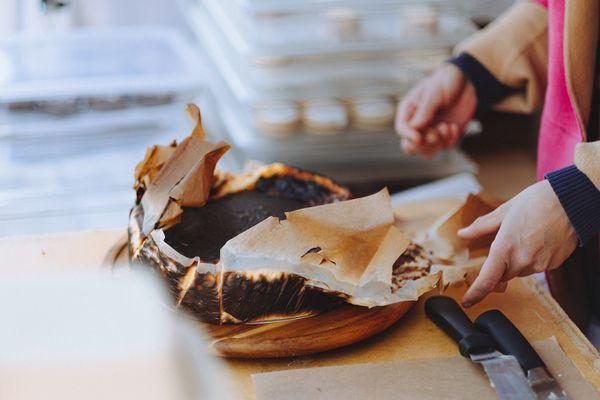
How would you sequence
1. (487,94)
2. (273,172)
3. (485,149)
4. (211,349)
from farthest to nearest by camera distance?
(485,149) → (487,94) → (273,172) → (211,349)

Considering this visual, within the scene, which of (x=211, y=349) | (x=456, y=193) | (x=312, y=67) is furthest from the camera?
(x=312, y=67)

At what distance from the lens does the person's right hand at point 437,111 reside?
4.23 feet

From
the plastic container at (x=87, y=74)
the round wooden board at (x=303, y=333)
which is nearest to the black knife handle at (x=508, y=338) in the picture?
the round wooden board at (x=303, y=333)

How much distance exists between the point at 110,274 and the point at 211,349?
0.78 feet

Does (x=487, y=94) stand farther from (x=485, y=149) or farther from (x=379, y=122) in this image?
(x=485, y=149)

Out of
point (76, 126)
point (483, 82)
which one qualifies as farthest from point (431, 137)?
point (76, 126)

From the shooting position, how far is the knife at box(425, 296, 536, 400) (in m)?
0.77

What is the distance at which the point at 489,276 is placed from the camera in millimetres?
883

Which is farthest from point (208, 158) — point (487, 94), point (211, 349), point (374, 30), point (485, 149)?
point (485, 149)

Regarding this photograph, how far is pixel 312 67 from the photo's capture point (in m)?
1.74

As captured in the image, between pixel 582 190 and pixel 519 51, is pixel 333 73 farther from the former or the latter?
pixel 582 190

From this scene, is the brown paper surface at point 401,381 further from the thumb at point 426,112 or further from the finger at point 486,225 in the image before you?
the thumb at point 426,112

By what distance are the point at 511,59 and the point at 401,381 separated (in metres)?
0.67

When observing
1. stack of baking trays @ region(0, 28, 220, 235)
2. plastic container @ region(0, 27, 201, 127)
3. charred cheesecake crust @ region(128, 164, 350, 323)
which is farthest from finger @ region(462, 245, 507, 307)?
plastic container @ region(0, 27, 201, 127)
